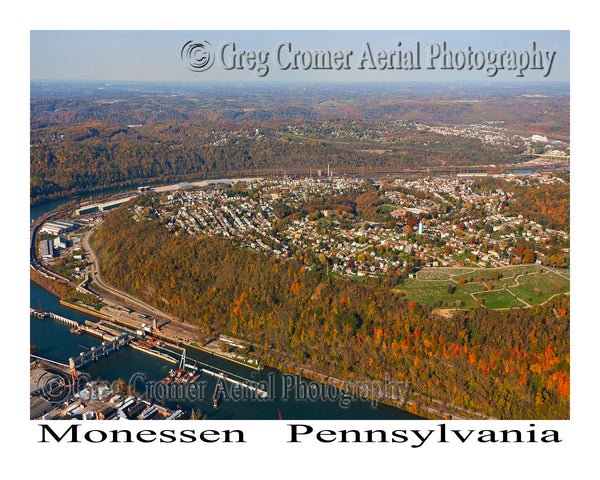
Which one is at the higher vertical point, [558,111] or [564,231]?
[558,111]

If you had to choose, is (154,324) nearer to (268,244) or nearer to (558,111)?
(268,244)

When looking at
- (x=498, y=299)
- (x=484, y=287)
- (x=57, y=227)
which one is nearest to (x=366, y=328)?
(x=498, y=299)

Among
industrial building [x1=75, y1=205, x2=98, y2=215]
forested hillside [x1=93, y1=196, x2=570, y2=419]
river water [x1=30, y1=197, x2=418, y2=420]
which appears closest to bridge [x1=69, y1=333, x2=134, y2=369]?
river water [x1=30, y1=197, x2=418, y2=420]

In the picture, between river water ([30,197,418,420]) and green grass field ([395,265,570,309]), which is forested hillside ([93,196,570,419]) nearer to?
green grass field ([395,265,570,309])

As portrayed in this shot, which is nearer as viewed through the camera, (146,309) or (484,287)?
(484,287)

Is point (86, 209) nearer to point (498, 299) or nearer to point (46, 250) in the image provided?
point (46, 250)

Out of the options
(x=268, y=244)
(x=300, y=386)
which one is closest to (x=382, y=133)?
(x=268, y=244)

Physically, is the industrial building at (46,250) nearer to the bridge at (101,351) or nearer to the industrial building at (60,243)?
the industrial building at (60,243)

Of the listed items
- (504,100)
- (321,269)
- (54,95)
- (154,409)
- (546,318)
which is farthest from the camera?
(54,95)

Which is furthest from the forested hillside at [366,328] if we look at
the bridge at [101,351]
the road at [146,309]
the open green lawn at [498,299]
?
the bridge at [101,351]
